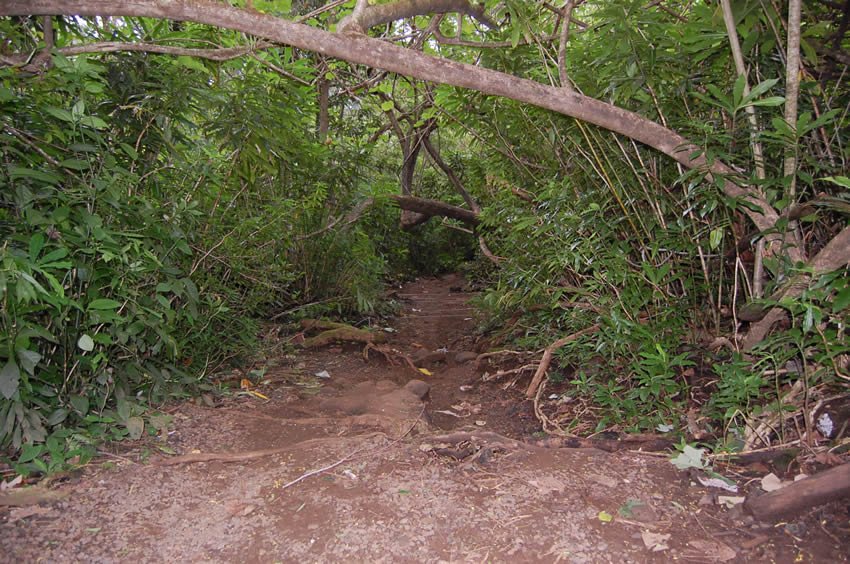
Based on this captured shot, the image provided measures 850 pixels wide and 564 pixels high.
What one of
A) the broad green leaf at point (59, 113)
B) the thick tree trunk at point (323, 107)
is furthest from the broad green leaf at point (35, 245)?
the thick tree trunk at point (323, 107)

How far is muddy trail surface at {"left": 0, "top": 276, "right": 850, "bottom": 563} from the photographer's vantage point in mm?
1779

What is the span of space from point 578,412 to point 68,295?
275 centimetres

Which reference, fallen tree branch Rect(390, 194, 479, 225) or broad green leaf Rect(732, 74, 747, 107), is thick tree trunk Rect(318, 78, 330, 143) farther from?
broad green leaf Rect(732, 74, 747, 107)

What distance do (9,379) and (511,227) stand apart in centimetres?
326

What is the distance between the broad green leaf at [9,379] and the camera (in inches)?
79.3

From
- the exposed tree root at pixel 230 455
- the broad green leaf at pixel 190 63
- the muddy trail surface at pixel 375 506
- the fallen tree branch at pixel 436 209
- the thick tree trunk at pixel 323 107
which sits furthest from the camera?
the fallen tree branch at pixel 436 209

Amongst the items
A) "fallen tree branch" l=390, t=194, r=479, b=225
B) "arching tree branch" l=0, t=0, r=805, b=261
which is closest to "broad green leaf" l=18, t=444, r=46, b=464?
"arching tree branch" l=0, t=0, r=805, b=261

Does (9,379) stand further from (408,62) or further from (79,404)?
(408,62)

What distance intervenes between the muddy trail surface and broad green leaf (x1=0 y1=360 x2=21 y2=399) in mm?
414

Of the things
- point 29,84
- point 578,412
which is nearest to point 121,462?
point 29,84

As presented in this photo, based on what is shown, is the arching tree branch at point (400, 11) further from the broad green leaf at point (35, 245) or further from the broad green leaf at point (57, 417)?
the broad green leaf at point (57, 417)

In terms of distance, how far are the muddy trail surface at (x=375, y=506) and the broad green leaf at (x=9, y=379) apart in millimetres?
414

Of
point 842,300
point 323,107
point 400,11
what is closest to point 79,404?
point 400,11

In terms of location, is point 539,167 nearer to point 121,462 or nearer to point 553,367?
point 553,367
